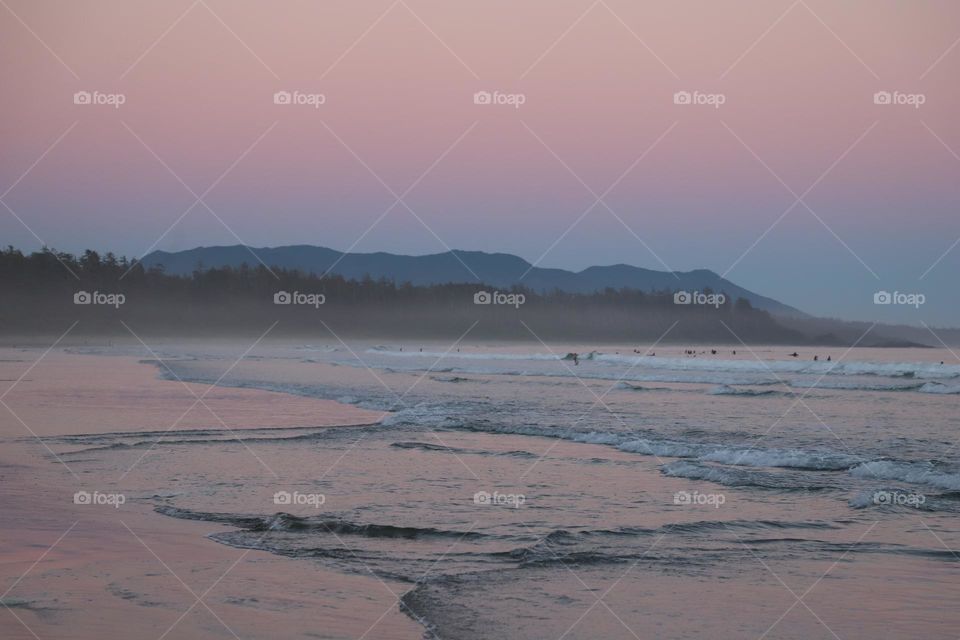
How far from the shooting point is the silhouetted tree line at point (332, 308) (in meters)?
123

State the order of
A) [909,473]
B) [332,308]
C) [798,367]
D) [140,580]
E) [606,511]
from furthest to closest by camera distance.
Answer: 1. [332,308]
2. [798,367]
3. [909,473]
4. [606,511]
5. [140,580]

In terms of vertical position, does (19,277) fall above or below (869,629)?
above

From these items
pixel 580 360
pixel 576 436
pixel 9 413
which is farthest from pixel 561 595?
pixel 580 360

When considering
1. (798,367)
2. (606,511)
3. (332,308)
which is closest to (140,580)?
(606,511)

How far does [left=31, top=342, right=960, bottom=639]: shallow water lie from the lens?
25.5 feet

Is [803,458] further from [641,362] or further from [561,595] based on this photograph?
[641,362]

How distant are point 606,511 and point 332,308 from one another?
473ft

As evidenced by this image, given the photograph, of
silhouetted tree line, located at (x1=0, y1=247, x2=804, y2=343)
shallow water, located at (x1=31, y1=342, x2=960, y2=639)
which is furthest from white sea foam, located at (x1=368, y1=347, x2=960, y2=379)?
silhouetted tree line, located at (x1=0, y1=247, x2=804, y2=343)

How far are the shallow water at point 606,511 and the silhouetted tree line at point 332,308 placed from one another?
100365 millimetres

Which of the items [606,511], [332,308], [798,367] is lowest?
[606,511]

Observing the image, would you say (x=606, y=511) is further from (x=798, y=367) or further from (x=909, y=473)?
(x=798, y=367)

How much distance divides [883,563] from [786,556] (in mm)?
807

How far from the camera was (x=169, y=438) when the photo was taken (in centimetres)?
1705

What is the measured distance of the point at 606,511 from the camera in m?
11.3
